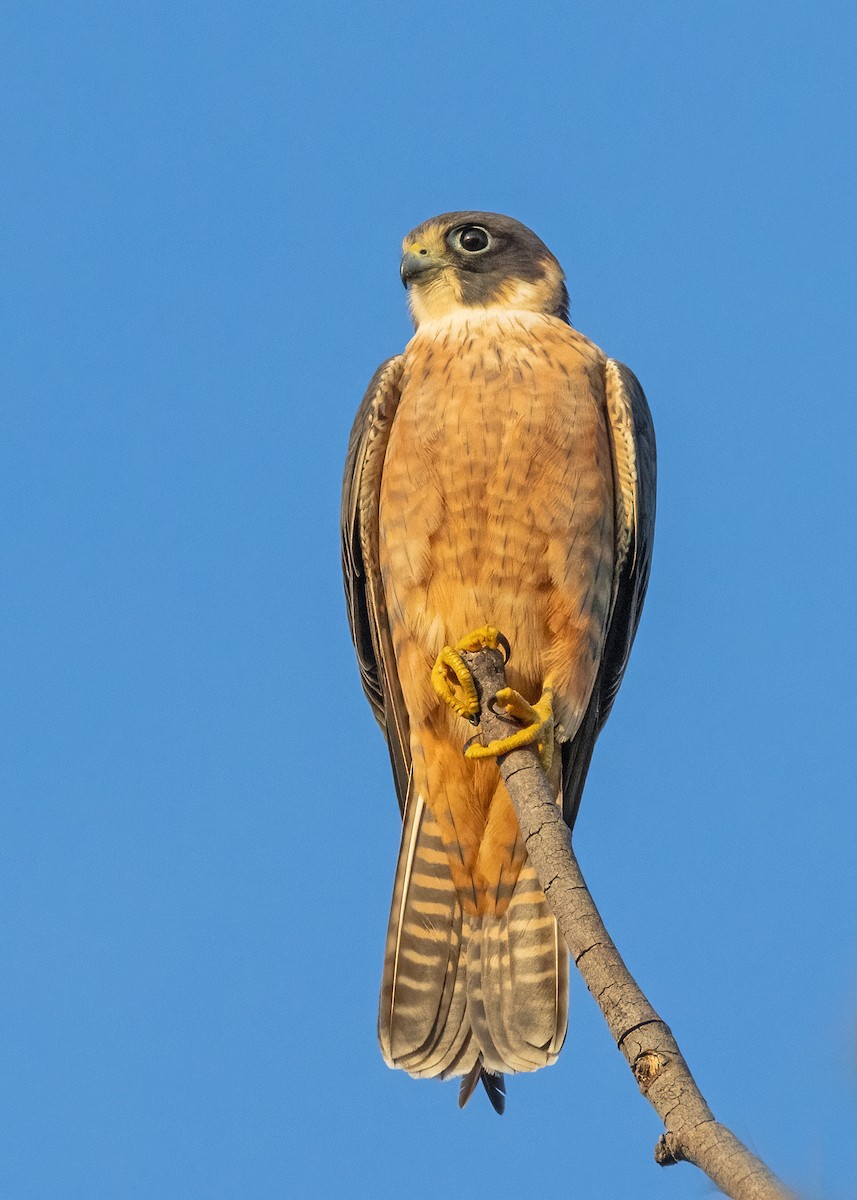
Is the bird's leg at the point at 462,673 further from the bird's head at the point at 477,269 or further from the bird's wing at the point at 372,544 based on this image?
the bird's head at the point at 477,269

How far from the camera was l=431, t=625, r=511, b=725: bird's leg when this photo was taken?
451 centimetres

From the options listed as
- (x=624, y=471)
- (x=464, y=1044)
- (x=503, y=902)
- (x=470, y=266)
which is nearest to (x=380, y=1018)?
(x=464, y=1044)

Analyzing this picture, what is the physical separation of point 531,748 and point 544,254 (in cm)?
251

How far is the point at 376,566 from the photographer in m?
5.39

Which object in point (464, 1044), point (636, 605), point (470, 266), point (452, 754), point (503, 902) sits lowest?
point (464, 1044)

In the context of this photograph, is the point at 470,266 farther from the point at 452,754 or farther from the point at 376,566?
the point at 452,754

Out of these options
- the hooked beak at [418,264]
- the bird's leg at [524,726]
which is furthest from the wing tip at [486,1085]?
the hooked beak at [418,264]

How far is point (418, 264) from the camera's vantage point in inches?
234

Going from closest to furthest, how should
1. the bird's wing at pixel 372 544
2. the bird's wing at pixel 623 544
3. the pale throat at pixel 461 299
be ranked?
the bird's wing at pixel 623 544 < the bird's wing at pixel 372 544 < the pale throat at pixel 461 299

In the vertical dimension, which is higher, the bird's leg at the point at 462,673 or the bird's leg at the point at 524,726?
the bird's leg at the point at 462,673

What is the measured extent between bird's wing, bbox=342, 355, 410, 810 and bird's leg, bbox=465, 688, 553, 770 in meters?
0.84

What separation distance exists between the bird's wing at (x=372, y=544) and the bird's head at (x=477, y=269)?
469mm

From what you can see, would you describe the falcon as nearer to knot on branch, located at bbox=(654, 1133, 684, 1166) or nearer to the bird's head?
the bird's head

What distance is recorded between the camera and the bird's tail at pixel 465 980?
4.48m
